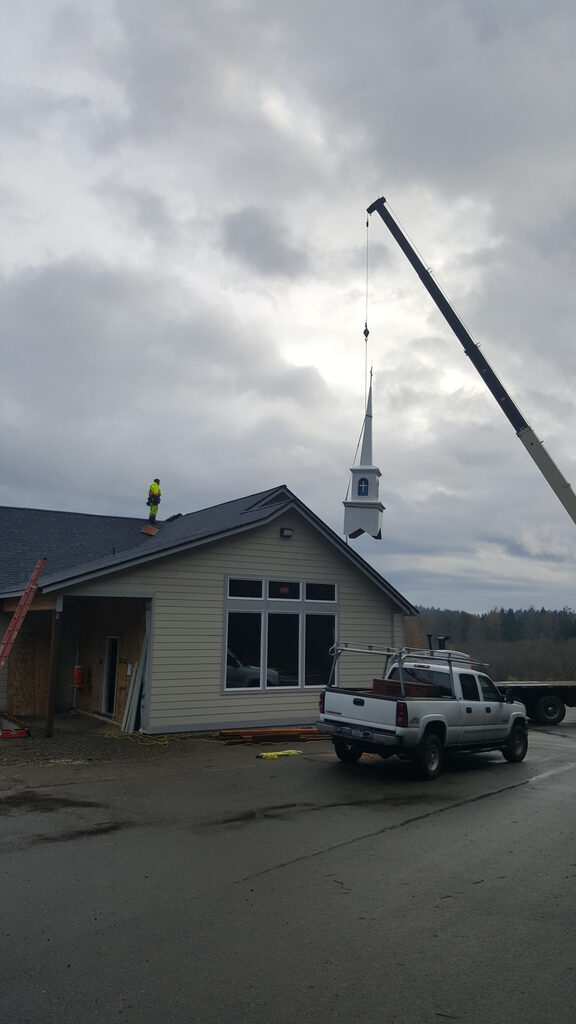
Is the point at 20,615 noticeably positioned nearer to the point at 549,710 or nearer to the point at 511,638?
the point at 549,710

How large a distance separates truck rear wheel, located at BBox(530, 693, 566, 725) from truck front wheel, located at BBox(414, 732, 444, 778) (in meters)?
11.0

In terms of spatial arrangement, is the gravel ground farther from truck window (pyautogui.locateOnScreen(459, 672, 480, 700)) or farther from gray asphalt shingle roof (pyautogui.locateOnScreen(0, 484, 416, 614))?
truck window (pyautogui.locateOnScreen(459, 672, 480, 700))

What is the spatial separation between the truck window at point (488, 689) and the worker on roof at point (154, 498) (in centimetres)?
1483

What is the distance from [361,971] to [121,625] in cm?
1325

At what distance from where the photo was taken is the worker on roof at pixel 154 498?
84.2 feet

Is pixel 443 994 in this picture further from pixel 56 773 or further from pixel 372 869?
pixel 56 773

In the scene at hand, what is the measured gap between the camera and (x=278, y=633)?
17.5 m

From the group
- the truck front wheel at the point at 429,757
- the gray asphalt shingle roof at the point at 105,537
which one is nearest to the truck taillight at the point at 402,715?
the truck front wheel at the point at 429,757

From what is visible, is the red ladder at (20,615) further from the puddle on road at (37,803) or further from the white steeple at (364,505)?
the white steeple at (364,505)

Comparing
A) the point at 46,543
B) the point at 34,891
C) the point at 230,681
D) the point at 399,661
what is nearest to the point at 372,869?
the point at 34,891

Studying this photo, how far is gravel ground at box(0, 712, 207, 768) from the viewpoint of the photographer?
41.5ft

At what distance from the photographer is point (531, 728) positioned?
2072 cm

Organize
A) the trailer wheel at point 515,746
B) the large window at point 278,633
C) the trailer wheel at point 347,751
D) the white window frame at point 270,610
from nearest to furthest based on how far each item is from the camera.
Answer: the trailer wheel at point 347,751
the trailer wheel at point 515,746
the white window frame at point 270,610
the large window at point 278,633

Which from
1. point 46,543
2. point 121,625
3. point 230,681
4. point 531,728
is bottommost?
point 531,728
